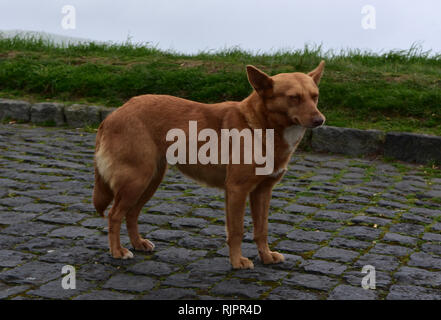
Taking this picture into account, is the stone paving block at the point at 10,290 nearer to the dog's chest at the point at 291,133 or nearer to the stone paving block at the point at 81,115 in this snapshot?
the dog's chest at the point at 291,133

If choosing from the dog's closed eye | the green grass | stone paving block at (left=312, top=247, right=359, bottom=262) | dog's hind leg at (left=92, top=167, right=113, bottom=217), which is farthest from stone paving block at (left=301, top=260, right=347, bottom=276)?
the green grass

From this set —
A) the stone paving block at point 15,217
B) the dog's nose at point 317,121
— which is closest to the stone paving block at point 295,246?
the dog's nose at point 317,121

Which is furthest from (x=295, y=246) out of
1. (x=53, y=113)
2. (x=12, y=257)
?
(x=53, y=113)

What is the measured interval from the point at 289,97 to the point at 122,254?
1.76m

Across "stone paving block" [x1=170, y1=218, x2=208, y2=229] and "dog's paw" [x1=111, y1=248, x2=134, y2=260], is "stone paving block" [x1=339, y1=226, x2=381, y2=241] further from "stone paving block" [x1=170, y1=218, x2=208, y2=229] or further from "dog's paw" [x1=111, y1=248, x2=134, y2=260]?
"dog's paw" [x1=111, y1=248, x2=134, y2=260]

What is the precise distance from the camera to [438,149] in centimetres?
825

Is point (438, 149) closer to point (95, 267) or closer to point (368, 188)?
point (368, 188)

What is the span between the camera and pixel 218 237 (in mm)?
5266

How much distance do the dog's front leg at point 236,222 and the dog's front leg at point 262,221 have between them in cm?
16

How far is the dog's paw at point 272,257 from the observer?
4663mm
